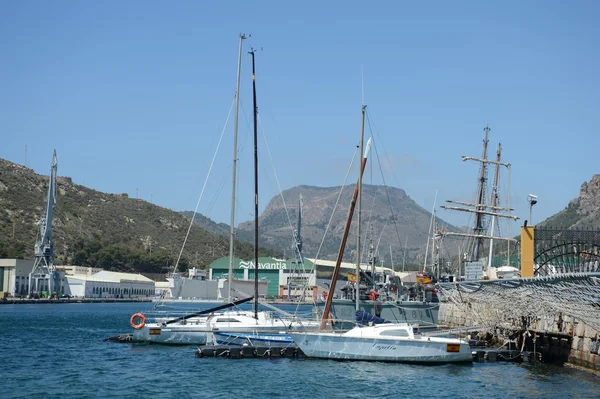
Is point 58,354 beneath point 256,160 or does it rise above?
beneath

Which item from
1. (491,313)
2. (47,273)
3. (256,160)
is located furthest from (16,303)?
(491,313)

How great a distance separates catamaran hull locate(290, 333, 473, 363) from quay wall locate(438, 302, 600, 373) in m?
5.10

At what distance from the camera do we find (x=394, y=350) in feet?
126

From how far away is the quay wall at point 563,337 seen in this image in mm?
36031

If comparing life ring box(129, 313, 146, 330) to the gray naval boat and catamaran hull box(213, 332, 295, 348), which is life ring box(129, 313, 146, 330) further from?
the gray naval boat

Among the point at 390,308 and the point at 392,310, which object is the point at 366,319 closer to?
the point at 390,308

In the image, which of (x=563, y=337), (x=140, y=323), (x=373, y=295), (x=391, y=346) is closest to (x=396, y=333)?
(x=391, y=346)

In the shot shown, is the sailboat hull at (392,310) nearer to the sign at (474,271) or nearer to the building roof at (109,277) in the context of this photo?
the sign at (474,271)

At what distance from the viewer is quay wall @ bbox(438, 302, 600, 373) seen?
→ 1419 inches

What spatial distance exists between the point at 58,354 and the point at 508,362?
25166 millimetres

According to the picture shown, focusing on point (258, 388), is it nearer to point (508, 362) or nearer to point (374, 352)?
point (374, 352)

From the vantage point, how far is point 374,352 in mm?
38594

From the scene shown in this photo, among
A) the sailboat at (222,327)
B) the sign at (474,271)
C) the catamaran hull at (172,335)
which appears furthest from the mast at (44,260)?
the sign at (474,271)

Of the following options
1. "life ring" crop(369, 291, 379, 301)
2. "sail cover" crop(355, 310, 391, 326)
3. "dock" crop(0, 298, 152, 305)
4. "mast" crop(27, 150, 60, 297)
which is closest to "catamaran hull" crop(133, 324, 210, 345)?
"sail cover" crop(355, 310, 391, 326)
